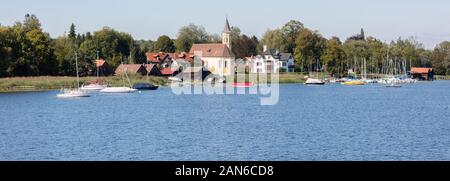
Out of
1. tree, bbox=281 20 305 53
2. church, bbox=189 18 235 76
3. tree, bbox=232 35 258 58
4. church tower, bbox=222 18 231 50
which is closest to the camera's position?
church, bbox=189 18 235 76

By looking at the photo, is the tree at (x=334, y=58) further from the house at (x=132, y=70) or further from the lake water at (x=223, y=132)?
the lake water at (x=223, y=132)

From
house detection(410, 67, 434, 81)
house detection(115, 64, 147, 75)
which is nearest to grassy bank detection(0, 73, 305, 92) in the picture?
house detection(115, 64, 147, 75)

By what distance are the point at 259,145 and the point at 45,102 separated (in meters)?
39.4

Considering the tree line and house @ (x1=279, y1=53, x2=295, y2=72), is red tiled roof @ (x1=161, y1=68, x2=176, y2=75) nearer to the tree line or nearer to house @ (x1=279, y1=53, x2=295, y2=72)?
the tree line

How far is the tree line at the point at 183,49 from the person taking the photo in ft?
314

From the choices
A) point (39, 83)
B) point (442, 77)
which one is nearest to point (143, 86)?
point (39, 83)

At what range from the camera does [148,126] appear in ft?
145

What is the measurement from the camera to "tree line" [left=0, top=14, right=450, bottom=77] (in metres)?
95.6

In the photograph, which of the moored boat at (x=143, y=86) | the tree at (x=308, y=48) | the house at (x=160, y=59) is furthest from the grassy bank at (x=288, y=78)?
the moored boat at (x=143, y=86)

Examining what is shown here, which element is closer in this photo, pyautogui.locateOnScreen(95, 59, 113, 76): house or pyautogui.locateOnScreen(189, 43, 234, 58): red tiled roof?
pyautogui.locateOnScreen(95, 59, 113, 76): house

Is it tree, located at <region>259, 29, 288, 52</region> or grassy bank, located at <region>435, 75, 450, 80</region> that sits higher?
tree, located at <region>259, 29, 288, 52</region>

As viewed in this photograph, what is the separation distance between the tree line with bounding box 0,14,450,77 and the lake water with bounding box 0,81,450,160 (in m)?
34.1

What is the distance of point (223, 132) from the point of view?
40500 mm

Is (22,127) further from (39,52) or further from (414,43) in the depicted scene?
(414,43)
